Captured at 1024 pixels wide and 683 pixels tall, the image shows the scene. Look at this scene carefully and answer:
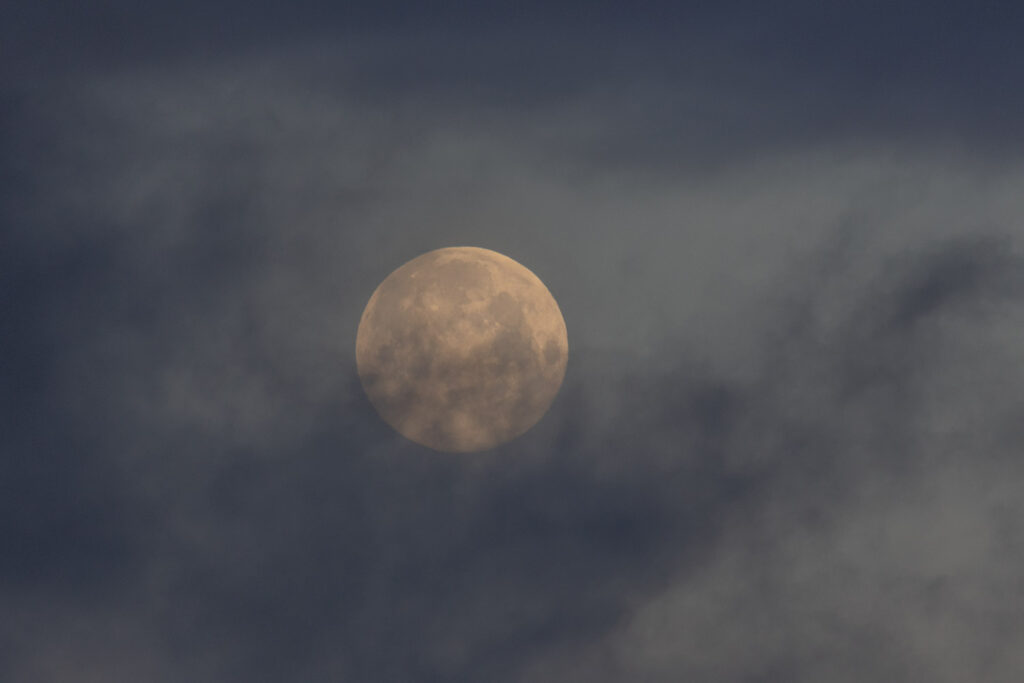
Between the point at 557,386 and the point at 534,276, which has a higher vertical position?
the point at 534,276

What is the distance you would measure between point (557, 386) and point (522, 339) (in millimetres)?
8688

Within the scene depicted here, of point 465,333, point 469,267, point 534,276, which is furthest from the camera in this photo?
point 534,276

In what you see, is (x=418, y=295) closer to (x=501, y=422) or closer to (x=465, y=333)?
(x=465, y=333)

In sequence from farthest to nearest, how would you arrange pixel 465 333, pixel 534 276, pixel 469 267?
1. pixel 534 276
2. pixel 469 267
3. pixel 465 333

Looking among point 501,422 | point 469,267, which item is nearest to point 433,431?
point 501,422

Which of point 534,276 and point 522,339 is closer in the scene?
point 522,339

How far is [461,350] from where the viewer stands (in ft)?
214

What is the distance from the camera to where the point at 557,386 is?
72938mm

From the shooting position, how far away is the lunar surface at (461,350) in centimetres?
6575

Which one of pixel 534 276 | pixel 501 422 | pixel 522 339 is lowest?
pixel 501 422

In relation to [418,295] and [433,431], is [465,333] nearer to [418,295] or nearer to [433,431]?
[418,295]

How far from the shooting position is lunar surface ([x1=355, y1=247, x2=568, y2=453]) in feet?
216

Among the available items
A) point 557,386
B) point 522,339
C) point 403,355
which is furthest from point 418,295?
point 557,386

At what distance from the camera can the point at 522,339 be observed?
66938mm
